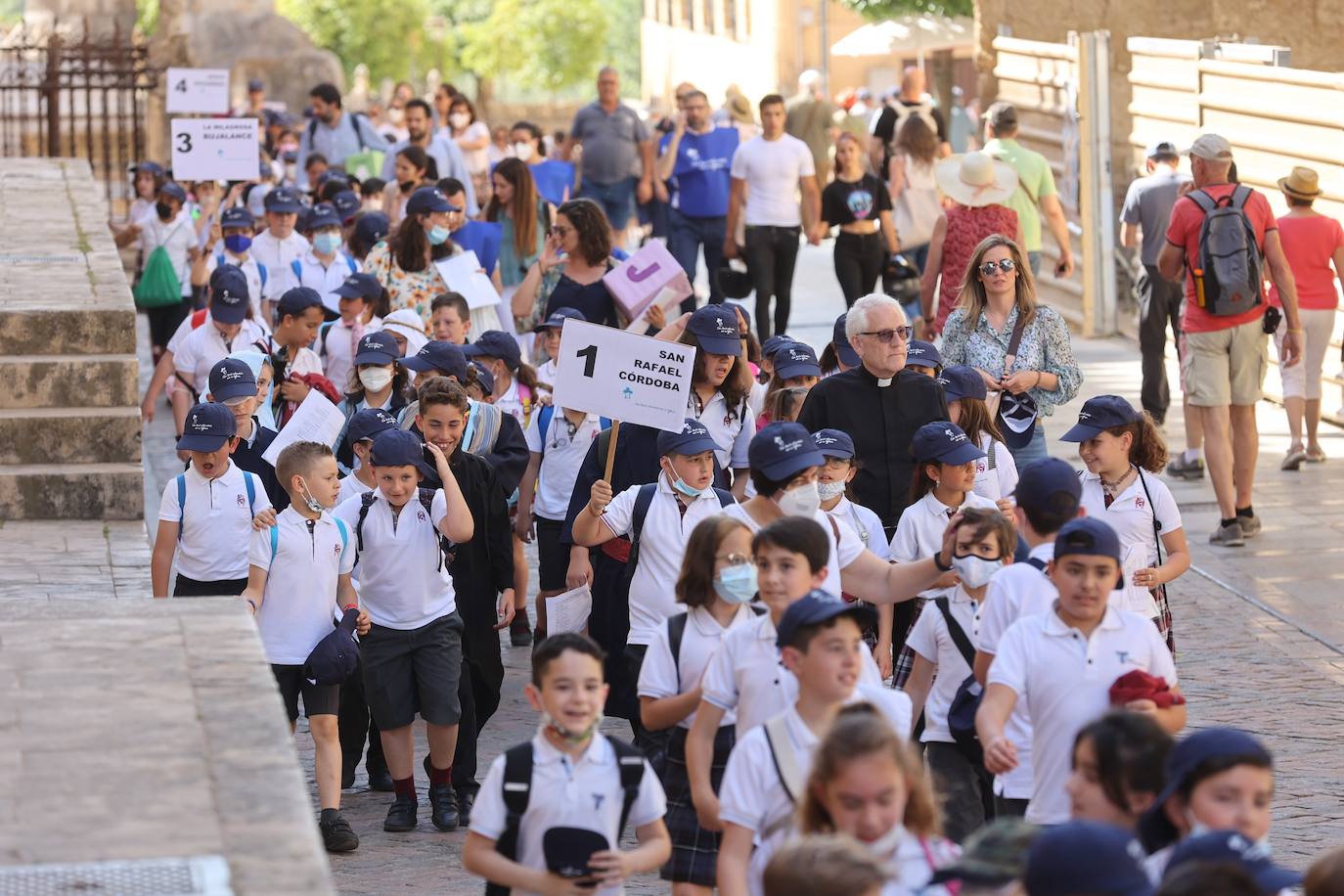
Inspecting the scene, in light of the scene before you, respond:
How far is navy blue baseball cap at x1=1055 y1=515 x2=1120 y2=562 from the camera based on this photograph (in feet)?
21.1

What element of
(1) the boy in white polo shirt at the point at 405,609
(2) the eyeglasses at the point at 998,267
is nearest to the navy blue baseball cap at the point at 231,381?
(1) the boy in white polo shirt at the point at 405,609

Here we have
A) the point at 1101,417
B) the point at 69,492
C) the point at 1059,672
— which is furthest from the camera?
the point at 69,492

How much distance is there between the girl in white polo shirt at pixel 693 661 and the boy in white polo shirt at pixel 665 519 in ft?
3.28

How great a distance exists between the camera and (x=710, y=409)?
977cm

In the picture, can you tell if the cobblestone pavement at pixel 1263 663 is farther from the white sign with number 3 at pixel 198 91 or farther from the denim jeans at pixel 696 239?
the white sign with number 3 at pixel 198 91

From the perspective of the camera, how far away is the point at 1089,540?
6434 millimetres

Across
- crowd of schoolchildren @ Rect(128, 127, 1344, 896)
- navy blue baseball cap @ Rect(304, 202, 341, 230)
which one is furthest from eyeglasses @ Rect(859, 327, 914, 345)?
navy blue baseball cap @ Rect(304, 202, 341, 230)

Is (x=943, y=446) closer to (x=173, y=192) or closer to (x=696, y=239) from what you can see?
(x=173, y=192)

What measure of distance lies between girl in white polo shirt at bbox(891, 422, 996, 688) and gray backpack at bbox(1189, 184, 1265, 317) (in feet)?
15.6

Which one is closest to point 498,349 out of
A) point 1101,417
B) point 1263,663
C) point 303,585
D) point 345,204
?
point 303,585

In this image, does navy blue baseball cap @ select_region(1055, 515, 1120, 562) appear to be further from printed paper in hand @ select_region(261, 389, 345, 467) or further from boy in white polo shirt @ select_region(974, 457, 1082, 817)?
printed paper in hand @ select_region(261, 389, 345, 467)

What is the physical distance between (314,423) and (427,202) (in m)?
4.25

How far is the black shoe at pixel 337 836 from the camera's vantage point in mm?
8352

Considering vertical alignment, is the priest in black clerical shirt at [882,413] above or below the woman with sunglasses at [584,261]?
below
